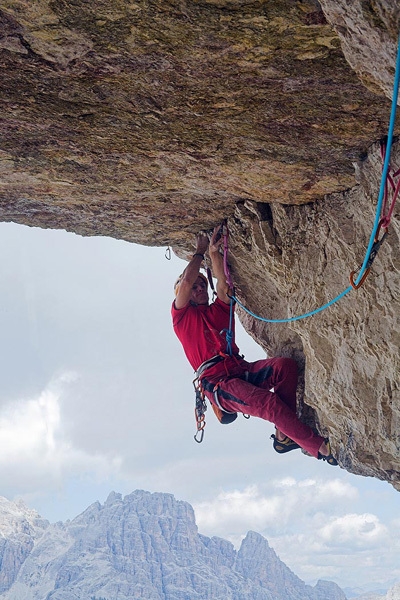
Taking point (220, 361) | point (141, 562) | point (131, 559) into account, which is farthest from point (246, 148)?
point (131, 559)

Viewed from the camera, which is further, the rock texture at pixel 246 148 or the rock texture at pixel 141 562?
the rock texture at pixel 141 562

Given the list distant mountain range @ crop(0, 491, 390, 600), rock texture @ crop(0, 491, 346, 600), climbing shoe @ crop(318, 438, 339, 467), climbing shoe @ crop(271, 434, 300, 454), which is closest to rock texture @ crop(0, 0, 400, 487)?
climbing shoe @ crop(318, 438, 339, 467)

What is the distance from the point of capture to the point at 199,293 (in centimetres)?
Answer: 673

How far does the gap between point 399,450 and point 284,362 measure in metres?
1.68

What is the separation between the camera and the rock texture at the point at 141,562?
360ft

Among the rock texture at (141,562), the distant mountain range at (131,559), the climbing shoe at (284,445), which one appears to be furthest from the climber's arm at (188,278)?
the rock texture at (141,562)

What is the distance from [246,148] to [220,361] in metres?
2.74

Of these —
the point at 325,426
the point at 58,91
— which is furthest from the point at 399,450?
the point at 58,91

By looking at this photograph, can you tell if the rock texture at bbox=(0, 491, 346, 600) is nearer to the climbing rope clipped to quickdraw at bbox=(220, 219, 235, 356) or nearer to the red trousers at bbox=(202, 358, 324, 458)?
the red trousers at bbox=(202, 358, 324, 458)

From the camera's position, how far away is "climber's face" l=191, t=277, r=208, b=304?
265 inches

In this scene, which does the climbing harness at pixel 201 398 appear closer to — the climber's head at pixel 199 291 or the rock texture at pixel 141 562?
the climber's head at pixel 199 291

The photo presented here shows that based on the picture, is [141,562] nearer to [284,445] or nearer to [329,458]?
[284,445]

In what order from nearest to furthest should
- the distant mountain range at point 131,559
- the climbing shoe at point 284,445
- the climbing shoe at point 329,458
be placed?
the climbing shoe at point 329,458, the climbing shoe at point 284,445, the distant mountain range at point 131,559

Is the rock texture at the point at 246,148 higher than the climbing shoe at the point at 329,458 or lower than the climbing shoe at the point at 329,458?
higher
